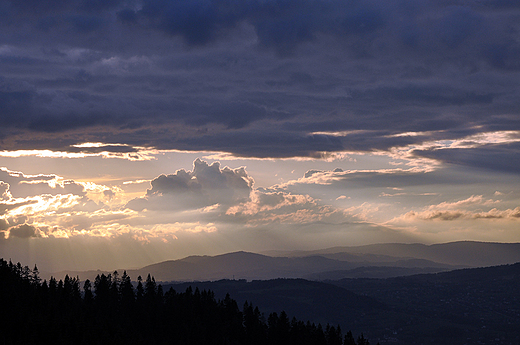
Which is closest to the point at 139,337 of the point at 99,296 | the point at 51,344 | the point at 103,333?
the point at 103,333

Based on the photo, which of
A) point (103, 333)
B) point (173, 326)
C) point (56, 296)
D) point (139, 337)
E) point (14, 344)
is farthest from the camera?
point (173, 326)

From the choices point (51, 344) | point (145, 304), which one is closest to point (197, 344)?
point (145, 304)

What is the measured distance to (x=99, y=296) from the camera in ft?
637

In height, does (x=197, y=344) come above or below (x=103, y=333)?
below

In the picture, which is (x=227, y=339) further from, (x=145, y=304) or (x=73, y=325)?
(x=73, y=325)

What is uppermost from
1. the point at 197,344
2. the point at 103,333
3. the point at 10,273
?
the point at 10,273

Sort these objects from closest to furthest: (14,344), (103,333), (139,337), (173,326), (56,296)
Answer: (14,344) → (103,333) → (139,337) → (56,296) → (173,326)

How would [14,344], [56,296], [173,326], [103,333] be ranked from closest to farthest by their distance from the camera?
[14,344], [103,333], [56,296], [173,326]

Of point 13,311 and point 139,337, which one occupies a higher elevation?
point 13,311

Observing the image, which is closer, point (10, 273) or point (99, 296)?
point (10, 273)

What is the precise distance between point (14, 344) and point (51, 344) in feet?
29.6

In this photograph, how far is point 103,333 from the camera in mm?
144125

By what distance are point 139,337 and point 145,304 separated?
3983 cm

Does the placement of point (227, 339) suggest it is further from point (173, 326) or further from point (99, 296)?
point (99, 296)
